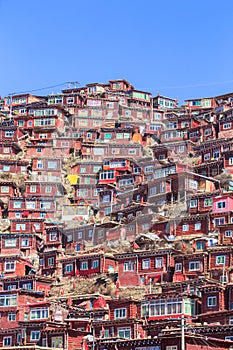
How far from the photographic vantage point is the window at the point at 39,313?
6431cm

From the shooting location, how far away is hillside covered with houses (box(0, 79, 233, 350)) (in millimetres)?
59688

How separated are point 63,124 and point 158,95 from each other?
2110cm

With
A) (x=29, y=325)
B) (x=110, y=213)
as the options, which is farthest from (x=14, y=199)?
(x=29, y=325)

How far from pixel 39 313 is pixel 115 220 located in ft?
79.5

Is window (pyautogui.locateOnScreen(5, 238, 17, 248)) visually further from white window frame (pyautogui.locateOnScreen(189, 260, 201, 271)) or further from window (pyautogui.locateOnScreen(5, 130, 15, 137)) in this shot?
window (pyautogui.locateOnScreen(5, 130, 15, 137))

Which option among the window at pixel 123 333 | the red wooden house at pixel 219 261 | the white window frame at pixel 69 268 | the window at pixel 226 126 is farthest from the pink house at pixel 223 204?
the window at pixel 226 126

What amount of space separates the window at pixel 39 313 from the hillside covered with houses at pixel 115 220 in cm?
8

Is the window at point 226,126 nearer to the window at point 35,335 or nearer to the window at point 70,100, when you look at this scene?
the window at point 70,100

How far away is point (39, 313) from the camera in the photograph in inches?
2547

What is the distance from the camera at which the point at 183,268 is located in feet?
228

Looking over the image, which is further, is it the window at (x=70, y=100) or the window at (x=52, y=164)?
the window at (x=70, y=100)

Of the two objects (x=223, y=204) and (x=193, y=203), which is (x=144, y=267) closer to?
(x=223, y=204)

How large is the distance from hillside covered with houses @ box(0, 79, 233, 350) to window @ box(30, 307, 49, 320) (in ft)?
0.25

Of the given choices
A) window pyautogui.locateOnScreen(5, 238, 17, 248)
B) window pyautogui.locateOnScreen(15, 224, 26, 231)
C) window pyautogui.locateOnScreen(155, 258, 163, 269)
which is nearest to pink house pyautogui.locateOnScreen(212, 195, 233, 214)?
window pyautogui.locateOnScreen(155, 258, 163, 269)
